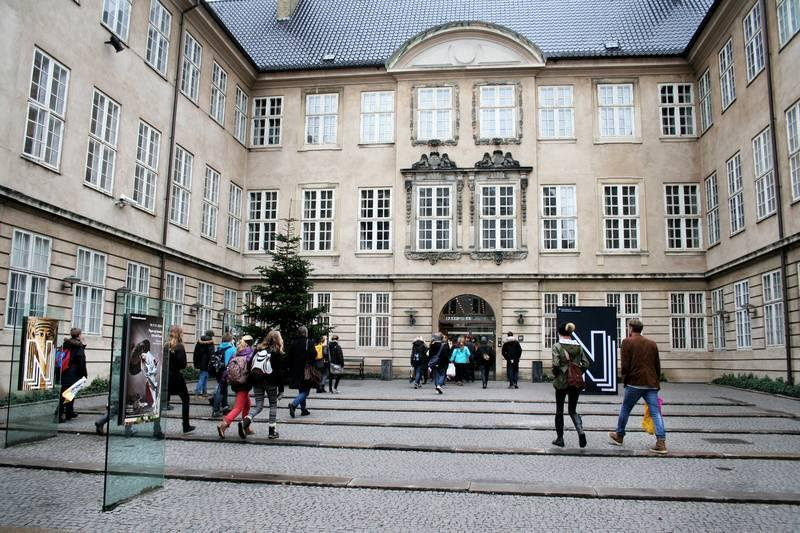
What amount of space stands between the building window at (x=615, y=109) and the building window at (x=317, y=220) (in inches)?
516

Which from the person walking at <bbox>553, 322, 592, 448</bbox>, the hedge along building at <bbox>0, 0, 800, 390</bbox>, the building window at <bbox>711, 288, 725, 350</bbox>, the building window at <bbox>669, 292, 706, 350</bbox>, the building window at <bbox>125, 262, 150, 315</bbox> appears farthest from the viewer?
the building window at <bbox>669, 292, 706, 350</bbox>

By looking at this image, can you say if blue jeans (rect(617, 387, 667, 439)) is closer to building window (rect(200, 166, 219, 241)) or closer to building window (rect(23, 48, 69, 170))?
building window (rect(23, 48, 69, 170))

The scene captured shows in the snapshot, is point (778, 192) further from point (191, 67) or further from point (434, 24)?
point (191, 67)

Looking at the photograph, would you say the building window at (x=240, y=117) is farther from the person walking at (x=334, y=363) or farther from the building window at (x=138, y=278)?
the person walking at (x=334, y=363)

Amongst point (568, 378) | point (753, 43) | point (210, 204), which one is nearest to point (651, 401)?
point (568, 378)

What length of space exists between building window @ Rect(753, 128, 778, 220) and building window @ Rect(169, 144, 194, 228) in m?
21.3

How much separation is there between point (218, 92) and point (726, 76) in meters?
21.2

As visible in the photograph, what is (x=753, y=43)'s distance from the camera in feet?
78.5

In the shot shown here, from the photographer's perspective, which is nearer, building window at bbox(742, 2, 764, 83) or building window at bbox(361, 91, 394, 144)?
building window at bbox(742, 2, 764, 83)

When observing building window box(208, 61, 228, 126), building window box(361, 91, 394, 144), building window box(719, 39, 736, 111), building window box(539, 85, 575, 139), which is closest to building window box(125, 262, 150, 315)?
building window box(208, 61, 228, 126)

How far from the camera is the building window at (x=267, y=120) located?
32719mm

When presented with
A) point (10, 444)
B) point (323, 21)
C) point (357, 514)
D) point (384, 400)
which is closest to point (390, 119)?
point (323, 21)

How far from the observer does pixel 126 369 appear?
26.7 feet

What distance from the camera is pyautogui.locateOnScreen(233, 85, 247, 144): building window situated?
3133 cm
